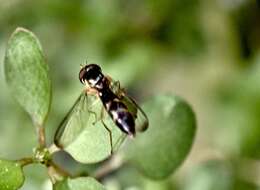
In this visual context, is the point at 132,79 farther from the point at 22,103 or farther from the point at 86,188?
the point at 86,188

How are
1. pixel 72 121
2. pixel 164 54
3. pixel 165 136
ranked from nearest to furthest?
pixel 72 121 < pixel 165 136 < pixel 164 54

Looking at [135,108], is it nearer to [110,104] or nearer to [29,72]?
[110,104]

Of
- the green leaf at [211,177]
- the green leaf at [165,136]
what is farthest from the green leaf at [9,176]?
the green leaf at [211,177]

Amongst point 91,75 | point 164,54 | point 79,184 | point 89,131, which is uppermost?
point 164,54

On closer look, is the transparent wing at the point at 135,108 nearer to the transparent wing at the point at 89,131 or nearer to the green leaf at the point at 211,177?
the transparent wing at the point at 89,131

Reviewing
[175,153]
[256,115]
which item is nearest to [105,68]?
[256,115]

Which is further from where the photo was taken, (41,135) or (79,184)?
(41,135)

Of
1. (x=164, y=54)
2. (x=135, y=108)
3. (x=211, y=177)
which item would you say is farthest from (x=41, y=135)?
(x=164, y=54)

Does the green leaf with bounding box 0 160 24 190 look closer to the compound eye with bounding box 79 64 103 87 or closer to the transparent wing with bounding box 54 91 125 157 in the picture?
the transparent wing with bounding box 54 91 125 157
